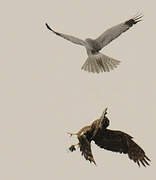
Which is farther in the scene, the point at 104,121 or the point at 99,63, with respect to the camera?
the point at 99,63

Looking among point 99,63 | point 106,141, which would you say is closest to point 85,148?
point 106,141

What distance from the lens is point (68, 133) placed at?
1180cm

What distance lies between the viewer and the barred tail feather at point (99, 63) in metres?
12.1

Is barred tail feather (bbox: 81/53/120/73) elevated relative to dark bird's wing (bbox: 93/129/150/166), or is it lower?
elevated

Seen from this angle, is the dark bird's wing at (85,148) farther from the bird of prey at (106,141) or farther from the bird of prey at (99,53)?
the bird of prey at (99,53)

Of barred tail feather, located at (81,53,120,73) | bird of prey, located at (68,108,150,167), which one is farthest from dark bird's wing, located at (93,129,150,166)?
barred tail feather, located at (81,53,120,73)

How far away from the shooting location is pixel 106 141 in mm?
11922

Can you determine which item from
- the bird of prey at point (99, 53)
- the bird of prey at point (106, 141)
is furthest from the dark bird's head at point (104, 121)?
the bird of prey at point (99, 53)

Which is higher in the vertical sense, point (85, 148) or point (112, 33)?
point (112, 33)

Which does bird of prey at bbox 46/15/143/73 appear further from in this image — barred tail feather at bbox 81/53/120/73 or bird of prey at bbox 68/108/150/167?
bird of prey at bbox 68/108/150/167

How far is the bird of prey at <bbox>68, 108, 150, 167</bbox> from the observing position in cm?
1178

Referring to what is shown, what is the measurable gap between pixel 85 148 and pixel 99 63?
92cm

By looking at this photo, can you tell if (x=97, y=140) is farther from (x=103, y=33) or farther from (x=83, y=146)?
(x=103, y=33)

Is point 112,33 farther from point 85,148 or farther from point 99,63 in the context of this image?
point 85,148
